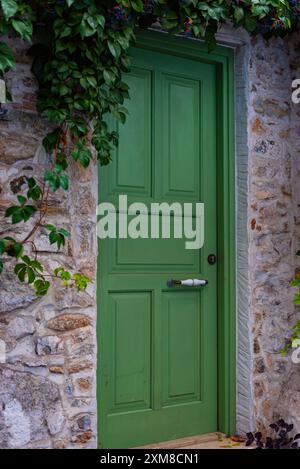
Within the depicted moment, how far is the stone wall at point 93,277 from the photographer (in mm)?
2666

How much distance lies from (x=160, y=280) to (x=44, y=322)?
2.50ft

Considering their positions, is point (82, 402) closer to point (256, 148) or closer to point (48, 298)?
point (48, 298)

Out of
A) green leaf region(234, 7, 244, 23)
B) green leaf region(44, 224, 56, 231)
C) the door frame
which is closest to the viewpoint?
green leaf region(44, 224, 56, 231)

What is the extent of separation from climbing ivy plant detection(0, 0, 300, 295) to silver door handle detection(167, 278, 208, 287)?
0.67m

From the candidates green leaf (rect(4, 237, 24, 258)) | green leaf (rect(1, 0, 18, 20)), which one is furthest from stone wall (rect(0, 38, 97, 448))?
green leaf (rect(1, 0, 18, 20))

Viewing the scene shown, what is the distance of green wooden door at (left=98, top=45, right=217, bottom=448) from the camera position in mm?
3096

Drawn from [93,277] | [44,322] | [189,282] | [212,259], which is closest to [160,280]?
[189,282]

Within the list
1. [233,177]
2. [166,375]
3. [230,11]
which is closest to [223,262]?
[233,177]

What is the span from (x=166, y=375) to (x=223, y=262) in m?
0.71

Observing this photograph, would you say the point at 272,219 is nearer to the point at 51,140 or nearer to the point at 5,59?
the point at 51,140

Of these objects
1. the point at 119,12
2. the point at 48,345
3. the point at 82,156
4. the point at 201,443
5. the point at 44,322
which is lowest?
the point at 201,443

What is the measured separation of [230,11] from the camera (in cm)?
304

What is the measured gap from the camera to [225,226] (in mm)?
3430

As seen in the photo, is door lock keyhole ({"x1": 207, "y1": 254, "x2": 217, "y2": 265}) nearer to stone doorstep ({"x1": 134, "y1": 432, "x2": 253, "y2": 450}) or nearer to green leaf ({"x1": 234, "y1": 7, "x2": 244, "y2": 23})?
stone doorstep ({"x1": 134, "y1": 432, "x2": 253, "y2": 450})
